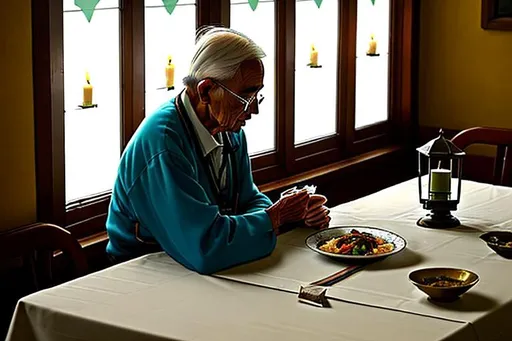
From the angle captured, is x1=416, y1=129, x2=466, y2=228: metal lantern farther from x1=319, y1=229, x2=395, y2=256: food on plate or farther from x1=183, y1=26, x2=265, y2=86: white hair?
x1=183, y1=26, x2=265, y2=86: white hair

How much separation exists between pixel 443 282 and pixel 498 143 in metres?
1.50

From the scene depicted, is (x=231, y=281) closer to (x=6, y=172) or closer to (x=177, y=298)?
(x=177, y=298)

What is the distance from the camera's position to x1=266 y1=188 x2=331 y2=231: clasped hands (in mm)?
2545

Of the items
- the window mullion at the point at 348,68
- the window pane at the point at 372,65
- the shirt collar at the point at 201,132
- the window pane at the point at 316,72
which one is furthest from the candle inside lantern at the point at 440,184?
the window pane at the point at 372,65

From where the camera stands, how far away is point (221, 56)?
2.52 metres

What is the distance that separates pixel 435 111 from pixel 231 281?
259 centimetres

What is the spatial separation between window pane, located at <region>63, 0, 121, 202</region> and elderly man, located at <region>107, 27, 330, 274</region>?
0.41m

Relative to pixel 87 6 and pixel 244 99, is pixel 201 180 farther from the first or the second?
pixel 87 6

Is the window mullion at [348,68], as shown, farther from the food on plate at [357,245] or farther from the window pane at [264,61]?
the food on plate at [357,245]

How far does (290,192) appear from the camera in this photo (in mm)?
2721

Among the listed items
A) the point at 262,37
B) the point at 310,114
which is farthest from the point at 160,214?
the point at 310,114

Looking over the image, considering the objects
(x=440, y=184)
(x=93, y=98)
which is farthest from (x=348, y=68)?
(x=93, y=98)

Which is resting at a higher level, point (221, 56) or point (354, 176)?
point (221, 56)

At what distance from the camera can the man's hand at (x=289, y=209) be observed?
2531 mm
